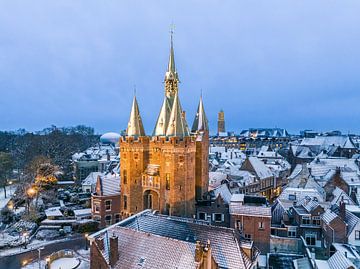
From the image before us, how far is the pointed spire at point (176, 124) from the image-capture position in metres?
43.2

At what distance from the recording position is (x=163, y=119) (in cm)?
4591

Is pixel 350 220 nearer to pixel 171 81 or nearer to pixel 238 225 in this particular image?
pixel 238 225

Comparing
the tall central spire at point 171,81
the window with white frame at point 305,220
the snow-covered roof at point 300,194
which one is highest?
the tall central spire at point 171,81

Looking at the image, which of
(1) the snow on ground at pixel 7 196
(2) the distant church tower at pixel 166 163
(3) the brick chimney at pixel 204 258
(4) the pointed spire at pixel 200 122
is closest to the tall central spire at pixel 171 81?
(2) the distant church tower at pixel 166 163

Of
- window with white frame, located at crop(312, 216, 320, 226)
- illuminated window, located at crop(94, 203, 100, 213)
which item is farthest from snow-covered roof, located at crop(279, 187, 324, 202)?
illuminated window, located at crop(94, 203, 100, 213)

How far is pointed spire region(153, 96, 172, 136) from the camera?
1777 inches

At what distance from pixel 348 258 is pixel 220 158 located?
65.4m

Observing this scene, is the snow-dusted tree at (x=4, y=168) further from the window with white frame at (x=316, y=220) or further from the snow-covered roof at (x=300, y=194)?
the window with white frame at (x=316, y=220)

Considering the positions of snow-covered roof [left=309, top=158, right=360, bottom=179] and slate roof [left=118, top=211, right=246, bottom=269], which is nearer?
slate roof [left=118, top=211, right=246, bottom=269]

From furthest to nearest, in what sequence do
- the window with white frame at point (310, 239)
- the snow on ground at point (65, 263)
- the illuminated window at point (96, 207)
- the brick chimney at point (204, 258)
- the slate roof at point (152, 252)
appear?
the illuminated window at point (96, 207) → the window with white frame at point (310, 239) → the snow on ground at point (65, 263) → the slate roof at point (152, 252) → the brick chimney at point (204, 258)

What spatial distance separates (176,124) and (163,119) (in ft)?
10.4

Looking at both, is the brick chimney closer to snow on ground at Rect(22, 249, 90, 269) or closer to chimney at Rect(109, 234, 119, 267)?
chimney at Rect(109, 234, 119, 267)

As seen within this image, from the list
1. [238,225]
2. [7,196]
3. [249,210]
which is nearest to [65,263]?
[238,225]

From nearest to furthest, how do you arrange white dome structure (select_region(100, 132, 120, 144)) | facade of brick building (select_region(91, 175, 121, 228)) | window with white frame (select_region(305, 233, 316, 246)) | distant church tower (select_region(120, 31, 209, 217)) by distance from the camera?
1. window with white frame (select_region(305, 233, 316, 246))
2. distant church tower (select_region(120, 31, 209, 217))
3. facade of brick building (select_region(91, 175, 121, 228))
4. white dome structure (select_region(100, 132, 120, 144))
